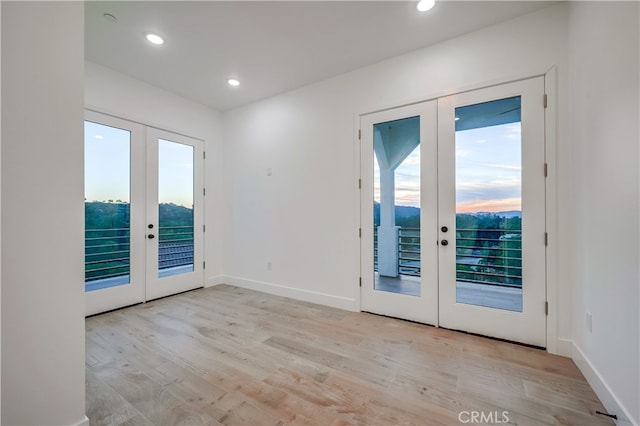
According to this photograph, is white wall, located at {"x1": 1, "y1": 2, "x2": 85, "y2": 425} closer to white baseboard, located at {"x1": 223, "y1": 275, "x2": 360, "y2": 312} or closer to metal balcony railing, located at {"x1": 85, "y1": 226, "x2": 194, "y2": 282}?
metal balcony railing, located at {"x1": 85, "y1": 226, "x2": 194, "y2": 282}

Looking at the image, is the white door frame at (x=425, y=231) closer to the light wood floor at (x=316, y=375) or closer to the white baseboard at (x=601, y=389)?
the light wood floor at (x=316, y=375)

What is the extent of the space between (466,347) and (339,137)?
2.69m

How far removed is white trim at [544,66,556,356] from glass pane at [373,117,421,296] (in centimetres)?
111

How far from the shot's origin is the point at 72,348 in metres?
1.43

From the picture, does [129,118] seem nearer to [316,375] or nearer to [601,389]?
[316,375]

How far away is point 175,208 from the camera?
13.6ft

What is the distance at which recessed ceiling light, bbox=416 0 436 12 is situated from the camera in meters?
2.27

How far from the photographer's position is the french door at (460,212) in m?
2.46

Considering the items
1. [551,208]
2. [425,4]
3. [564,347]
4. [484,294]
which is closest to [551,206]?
[551,208]

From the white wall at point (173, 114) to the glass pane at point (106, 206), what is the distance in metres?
0.33

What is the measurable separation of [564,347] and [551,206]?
1.22 metres

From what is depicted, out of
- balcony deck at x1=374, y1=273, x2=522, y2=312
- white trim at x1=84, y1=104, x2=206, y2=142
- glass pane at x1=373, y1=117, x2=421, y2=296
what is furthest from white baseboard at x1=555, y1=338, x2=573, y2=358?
white trim at x1=84, y1=104, x2=206, y2=142

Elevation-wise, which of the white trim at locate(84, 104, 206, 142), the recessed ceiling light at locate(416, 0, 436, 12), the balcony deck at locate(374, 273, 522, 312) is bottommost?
the balcony deck at locate(374, 273, 522, 312)

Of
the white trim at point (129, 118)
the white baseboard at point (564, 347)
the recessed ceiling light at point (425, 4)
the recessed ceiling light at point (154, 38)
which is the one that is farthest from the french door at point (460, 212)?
the white trim at point (129, 118)
